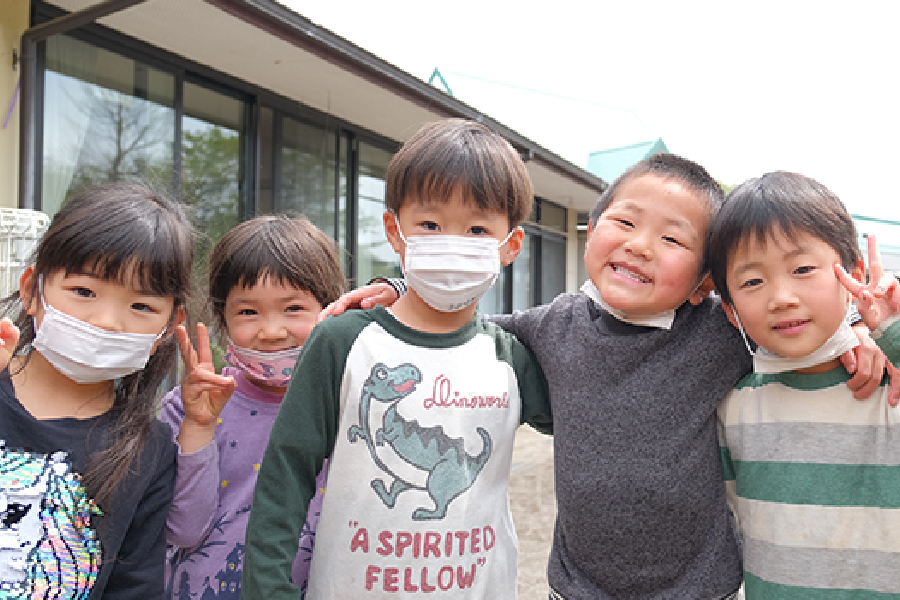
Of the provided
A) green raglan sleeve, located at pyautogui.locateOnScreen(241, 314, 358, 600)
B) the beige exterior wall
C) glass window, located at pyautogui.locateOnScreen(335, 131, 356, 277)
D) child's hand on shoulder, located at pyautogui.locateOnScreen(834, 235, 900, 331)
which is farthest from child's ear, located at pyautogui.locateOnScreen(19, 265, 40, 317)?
glass window, located at pyautogui.locateOnScreen(335, 131, 356, 277)

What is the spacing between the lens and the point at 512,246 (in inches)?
67.0

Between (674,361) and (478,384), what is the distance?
0.48 m

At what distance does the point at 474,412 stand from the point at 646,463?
42 centimetres

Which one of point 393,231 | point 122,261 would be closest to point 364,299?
point 393,231

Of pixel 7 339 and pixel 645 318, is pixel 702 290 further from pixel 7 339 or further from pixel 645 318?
pixel 7 339

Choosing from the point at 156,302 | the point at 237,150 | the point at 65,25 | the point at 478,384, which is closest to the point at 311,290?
the point at 156,302

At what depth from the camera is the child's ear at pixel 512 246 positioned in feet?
→ 5.51

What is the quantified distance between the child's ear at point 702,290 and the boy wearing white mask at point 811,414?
0.12 meters

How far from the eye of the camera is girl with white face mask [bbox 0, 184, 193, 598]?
1391 mm

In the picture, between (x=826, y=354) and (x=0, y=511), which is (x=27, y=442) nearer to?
(x=0, y=511)

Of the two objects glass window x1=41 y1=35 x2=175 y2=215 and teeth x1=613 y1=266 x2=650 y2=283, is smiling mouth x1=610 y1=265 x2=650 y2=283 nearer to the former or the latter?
teeth x1=613 y1=266 x2=650 y2=283

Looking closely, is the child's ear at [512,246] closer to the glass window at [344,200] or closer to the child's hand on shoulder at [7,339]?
the child's hand on shoulder at [7,339]

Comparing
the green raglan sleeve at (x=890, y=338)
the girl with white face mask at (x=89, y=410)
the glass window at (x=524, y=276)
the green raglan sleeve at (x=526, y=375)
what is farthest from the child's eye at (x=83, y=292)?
the glass window at (x=524, y=276)

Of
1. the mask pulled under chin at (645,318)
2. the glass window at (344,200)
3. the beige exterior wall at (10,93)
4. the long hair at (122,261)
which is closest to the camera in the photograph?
the long hair at (122,261)
